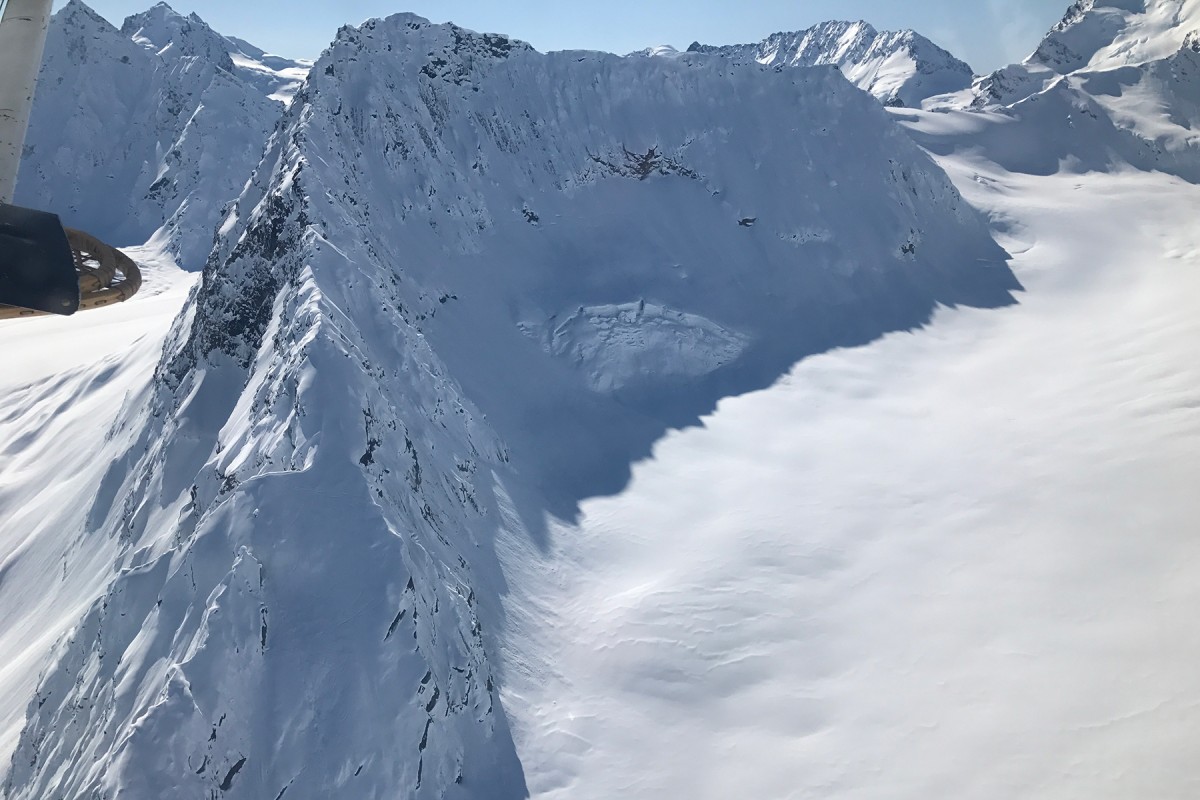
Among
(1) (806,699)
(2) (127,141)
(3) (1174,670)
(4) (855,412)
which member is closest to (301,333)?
(1) (806,699)

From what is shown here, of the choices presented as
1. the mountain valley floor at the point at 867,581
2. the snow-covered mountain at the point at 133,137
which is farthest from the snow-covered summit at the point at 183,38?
the mountain valley floor at the point at 867,581

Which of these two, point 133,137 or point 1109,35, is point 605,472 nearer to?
point 133,137

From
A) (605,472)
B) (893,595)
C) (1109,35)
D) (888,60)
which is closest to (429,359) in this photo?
(605,472)


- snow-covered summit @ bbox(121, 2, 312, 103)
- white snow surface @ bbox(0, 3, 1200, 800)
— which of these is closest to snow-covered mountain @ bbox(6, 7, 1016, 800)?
white snow surface @ bbox(0, 3, 1200, 800)

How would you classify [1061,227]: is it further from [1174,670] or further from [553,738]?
[553,738]

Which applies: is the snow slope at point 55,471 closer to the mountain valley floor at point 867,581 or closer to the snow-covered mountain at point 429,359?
the mountain valley floor at point 867,581
